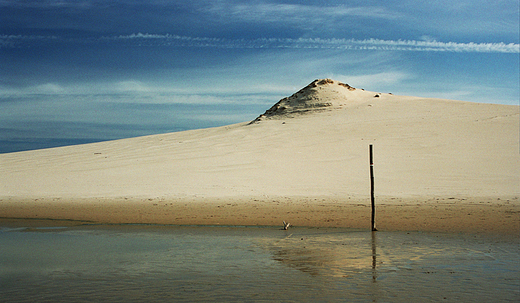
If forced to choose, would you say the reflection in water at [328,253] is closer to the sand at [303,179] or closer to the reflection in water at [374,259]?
the reflection in water at [374,259]

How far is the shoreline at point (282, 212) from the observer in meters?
9.90

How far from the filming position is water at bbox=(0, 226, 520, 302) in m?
5.07

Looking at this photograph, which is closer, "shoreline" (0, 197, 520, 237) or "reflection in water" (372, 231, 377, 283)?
"reflection in water" (372, 231, 377, 283)

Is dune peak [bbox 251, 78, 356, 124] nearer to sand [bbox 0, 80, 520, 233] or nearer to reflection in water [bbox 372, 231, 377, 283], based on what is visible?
sand [bbox 0, 80, 520, 233]

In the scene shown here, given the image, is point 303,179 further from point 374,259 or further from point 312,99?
point 312,99

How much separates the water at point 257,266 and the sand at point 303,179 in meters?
1.82

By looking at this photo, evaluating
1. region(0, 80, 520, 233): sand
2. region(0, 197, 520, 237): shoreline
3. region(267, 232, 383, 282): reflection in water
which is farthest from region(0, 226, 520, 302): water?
region(0, 80, 520, 233): sand

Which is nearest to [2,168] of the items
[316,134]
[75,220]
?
[75,220]

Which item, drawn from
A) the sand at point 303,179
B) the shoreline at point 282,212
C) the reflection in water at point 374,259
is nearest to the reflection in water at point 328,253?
the reflection in water at point 374,259

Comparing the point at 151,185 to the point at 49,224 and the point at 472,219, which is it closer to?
the point at 49,224

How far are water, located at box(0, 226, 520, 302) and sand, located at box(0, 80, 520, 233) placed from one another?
182cm

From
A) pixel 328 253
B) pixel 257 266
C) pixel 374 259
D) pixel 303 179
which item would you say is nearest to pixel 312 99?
pixel 303 179

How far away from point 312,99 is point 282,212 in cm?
2779

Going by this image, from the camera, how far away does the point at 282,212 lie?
11.4 m
